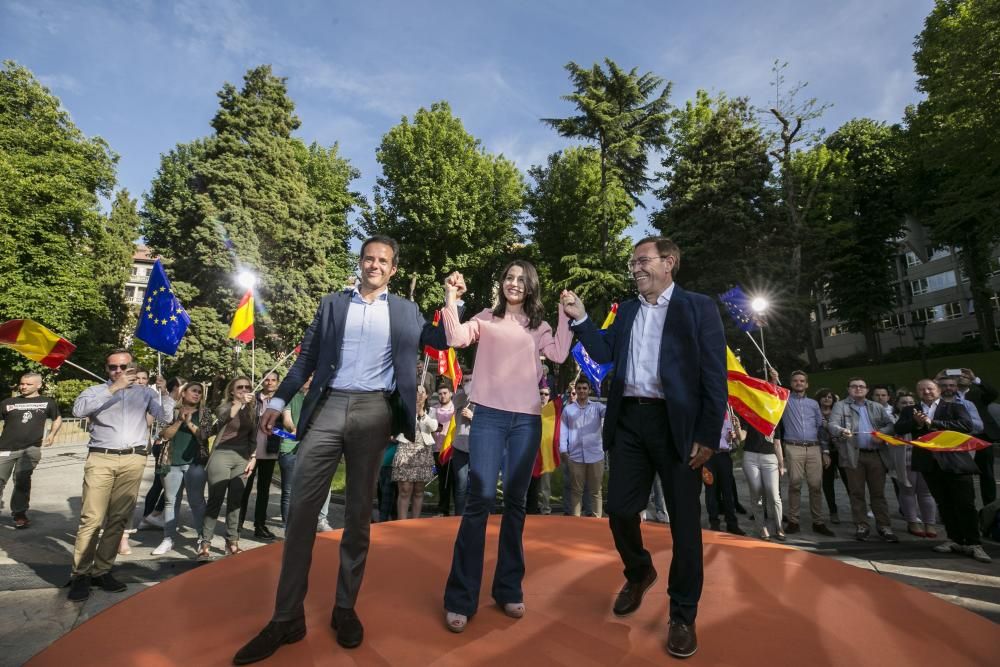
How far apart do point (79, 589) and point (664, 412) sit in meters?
5.56

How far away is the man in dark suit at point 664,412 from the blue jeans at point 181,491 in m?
5.79

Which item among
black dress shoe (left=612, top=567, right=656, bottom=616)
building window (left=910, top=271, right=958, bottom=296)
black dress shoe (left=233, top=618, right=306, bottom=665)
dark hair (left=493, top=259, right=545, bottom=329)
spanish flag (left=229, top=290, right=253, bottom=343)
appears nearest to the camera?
black dress shoe (left=233, top=618, right=306, bottom=665)

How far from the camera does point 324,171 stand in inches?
1334

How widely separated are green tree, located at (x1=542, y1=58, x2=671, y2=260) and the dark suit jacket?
20709mm

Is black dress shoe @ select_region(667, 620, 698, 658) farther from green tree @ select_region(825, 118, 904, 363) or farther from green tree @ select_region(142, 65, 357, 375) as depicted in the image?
green tree @ select_region(825, 118, 904, 363)

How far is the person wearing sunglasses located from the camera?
245 inches

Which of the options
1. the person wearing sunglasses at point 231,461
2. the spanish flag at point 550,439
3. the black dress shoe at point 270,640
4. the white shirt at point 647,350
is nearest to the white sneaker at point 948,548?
the spanish flag at point 550,439

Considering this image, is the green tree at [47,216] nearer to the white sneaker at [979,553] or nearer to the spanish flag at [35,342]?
the spanish flag at [35,342]

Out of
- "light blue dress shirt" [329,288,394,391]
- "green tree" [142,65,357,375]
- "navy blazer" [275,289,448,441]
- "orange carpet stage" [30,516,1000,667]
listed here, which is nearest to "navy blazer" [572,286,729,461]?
"orange carpet stage" [30,516,1000,667]

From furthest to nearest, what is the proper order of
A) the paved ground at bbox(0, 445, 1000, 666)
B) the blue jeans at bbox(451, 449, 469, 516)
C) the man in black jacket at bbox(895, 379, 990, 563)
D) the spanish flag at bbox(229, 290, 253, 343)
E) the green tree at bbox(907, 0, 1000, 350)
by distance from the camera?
1. the green tree at bbox(907, 0, 1000, 350)
2. the spanish flag at bbox(229, 290, 253, 343)
3. the blue jeans at bbox(451, 449, 469, 516)
4. the man in black jacket at bbox(895, 379, 990, 563)
5. the paved ground at bbox(0, 445, 1000, 666)

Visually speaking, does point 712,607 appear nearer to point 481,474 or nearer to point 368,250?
point 481,474

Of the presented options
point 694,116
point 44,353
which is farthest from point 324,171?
point 44,353

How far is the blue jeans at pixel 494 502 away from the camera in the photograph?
2822 millimetres

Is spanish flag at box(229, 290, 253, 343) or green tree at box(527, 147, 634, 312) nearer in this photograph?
spanish flag at box(229, 290, 253, 343)
